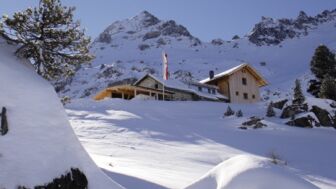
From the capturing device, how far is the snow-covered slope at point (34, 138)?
11.6 m

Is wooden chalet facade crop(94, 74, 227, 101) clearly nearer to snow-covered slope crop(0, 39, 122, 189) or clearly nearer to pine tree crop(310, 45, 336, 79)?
pine tree crop(310, 45, 336, 79)

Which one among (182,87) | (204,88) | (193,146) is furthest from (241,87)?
(193,146)

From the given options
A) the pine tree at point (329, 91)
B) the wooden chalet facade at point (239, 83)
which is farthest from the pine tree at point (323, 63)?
the wooden chalet facade at point (239, 83)

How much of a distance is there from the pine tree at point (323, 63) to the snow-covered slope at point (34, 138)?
47349 millimetres

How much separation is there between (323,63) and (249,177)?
49.8m

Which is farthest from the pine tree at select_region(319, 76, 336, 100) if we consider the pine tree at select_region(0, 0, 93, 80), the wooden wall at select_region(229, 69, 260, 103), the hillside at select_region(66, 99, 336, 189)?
the pine tree at select_region(0, 0, 93, 80)

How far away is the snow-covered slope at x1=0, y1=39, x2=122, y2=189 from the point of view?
11.6 m

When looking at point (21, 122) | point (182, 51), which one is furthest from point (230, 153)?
point (182, 51)

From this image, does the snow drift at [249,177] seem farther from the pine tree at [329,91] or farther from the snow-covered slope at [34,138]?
the pine tree at [329,91]

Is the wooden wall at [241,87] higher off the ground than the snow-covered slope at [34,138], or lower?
higher

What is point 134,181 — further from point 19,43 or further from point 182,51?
point 182,51

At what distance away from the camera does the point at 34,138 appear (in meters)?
12.4

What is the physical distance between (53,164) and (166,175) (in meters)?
6.66

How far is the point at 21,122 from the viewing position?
12.3m
